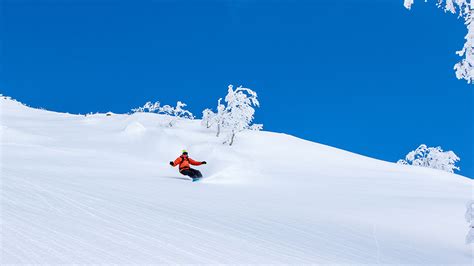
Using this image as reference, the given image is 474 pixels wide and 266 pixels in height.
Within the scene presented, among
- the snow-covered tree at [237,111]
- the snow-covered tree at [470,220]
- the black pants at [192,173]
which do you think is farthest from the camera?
the snow-covered tree at [237,111]

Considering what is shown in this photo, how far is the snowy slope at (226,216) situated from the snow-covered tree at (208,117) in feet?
30.2

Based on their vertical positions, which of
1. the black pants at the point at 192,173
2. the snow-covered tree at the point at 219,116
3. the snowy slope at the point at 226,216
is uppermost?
the snow-covered tree at the point at 219,116

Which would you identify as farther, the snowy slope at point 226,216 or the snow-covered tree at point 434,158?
the snow-covered tree at point 434,158

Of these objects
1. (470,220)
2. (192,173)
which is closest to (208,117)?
(192,173)

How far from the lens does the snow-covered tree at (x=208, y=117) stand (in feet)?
88.8

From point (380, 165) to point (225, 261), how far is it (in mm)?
18504

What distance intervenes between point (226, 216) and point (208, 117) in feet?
67.3

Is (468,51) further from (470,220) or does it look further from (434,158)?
(434,158)

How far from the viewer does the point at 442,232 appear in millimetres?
8203

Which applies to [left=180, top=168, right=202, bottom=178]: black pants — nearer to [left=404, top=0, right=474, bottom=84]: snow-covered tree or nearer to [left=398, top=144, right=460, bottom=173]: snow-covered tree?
[left=404, top=0, right=474, bottom=84]: snow-covered tree

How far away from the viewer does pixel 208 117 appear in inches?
1083

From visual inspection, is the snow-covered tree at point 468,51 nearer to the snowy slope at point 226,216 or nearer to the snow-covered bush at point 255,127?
the snowy slope at point 226,216

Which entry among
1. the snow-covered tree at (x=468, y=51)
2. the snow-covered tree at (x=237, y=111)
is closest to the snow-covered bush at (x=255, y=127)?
the snow-covered tree at (x=237, y=111)

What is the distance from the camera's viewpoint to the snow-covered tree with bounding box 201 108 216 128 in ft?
88.8
